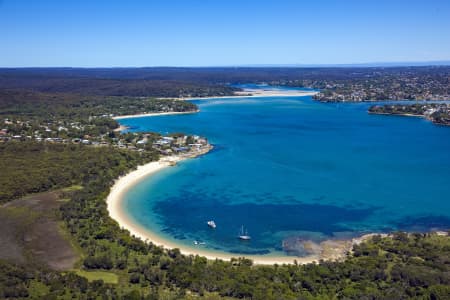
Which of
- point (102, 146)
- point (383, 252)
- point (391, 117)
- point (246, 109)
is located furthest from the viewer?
point (246, 109)

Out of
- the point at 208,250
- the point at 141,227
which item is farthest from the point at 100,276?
the point at 141,227

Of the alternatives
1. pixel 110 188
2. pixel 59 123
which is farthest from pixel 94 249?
pixel 59 123

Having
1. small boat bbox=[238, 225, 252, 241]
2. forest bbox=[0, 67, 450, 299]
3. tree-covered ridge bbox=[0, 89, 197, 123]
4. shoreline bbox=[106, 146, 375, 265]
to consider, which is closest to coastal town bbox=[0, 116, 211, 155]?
tree-covered ridge bbox=[0, 89, 197, 123]

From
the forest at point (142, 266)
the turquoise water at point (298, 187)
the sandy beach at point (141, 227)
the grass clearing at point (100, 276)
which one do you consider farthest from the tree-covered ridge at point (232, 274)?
the turquoise water at point (298, 187)

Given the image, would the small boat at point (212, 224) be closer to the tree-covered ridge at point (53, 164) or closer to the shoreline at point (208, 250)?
the shoreline at point (208, 250)

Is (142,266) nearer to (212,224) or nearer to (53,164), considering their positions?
(212,224)

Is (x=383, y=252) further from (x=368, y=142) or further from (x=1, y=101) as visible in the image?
(x=1, y=101)

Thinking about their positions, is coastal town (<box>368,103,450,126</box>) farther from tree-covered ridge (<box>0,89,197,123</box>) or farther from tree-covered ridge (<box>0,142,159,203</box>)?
tree-covered ridge (<box>0,142,159,203</box>)
